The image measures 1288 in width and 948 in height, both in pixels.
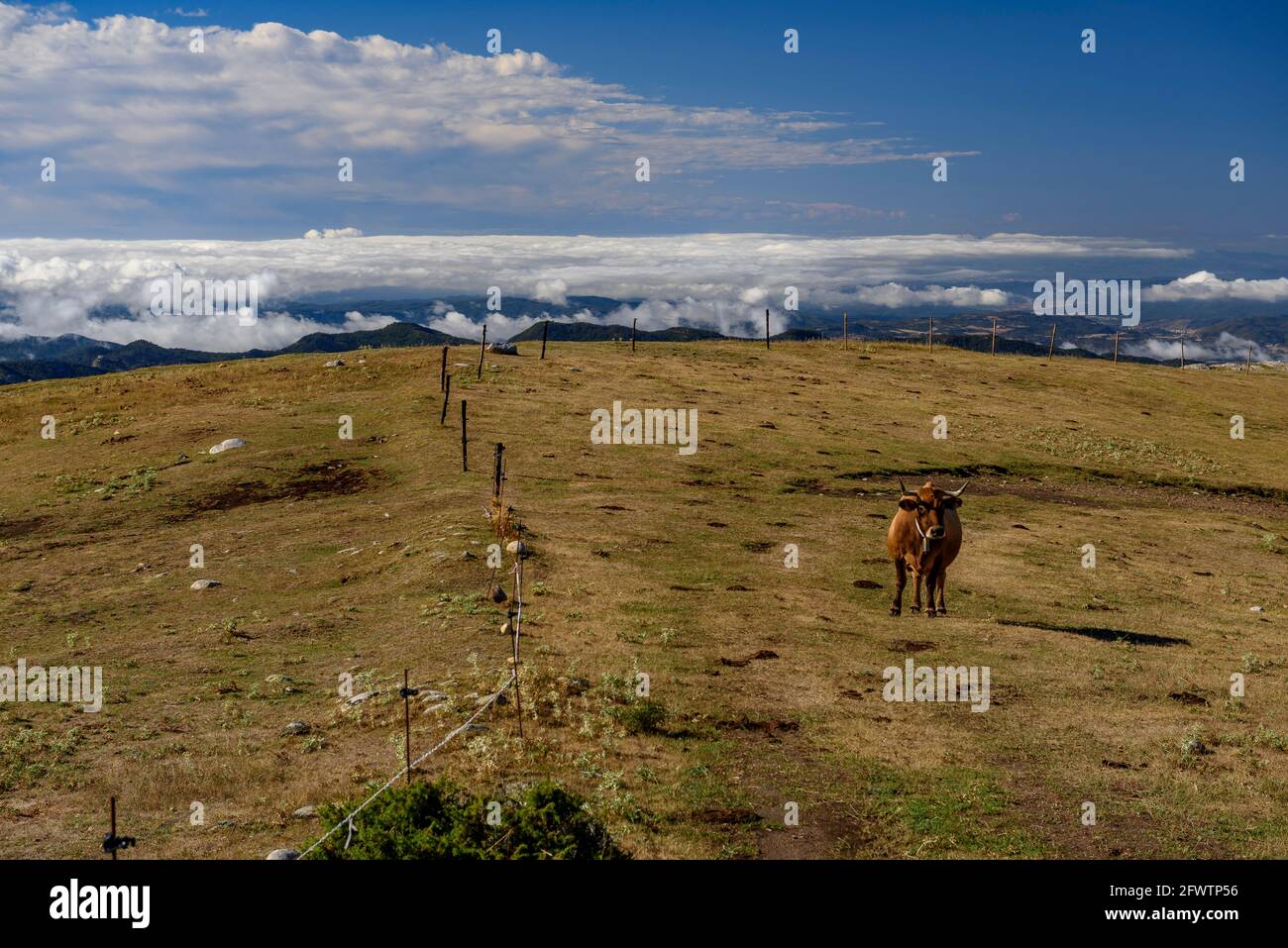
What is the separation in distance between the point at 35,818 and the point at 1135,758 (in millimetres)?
20036

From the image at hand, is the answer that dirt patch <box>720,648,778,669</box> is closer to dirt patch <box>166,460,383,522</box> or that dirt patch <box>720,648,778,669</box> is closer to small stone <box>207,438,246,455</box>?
dirt patch <box>166,460,383,522</box>

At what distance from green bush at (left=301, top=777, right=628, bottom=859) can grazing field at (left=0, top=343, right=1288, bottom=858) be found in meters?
1.94

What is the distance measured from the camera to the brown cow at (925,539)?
27.9 m

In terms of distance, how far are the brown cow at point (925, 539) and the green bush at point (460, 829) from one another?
16713 mm

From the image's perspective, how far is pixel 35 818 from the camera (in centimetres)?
1636

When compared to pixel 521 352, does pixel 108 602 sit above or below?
below

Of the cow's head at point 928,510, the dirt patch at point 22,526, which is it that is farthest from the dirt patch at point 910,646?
the dirt patch at point 22,526

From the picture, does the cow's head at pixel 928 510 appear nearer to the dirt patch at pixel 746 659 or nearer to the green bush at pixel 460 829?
the dirt patch at pixel 746 659

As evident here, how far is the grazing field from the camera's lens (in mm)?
16734

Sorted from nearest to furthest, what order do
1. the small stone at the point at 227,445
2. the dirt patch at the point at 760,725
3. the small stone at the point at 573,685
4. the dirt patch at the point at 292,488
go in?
the dirt patch at the point at 760,725
the small stone at the point at 573,685
the dirt patch at the point at 292,488
the small stone at the point at 227,445

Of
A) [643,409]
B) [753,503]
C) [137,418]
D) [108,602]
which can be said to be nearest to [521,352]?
[643,409]

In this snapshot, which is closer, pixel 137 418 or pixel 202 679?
pixel 202 679
